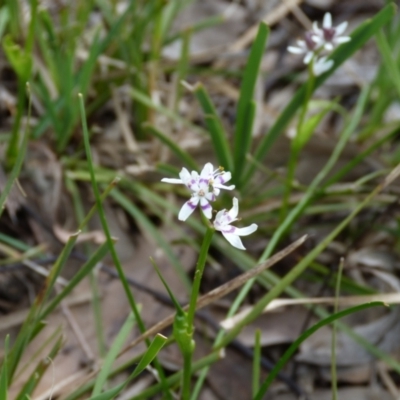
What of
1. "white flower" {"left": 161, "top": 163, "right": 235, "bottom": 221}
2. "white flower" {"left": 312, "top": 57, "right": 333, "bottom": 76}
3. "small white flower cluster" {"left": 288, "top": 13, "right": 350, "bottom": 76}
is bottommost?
"white flower" {"left": 161, "top": 163, "right": 235, "bottom": 221}

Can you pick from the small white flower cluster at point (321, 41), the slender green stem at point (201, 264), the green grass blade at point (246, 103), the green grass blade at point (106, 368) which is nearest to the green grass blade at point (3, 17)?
the green grass blade at point (246, 103)

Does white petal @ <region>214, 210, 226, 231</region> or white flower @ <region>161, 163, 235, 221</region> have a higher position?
white flower @ <region>161, 163, 235, 221</region>

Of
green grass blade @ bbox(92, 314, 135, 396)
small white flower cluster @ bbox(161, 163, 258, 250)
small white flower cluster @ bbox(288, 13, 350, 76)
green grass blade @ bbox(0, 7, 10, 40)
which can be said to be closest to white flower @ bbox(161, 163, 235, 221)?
small white flower cluster @ bbox(161, 163, 258, 250)

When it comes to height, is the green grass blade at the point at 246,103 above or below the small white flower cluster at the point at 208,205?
above

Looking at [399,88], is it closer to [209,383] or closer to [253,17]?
[209,383]

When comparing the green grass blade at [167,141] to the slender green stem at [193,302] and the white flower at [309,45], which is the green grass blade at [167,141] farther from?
the slender green stem at [193,302]

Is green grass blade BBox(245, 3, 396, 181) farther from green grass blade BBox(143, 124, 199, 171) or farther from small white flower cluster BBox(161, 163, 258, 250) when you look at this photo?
small white flower cluster BBox(161, 163, 258, 250)

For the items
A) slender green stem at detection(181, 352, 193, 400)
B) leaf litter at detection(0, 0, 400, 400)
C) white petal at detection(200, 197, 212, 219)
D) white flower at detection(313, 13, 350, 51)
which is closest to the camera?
white petal at detection(200, 197, 212, 219)

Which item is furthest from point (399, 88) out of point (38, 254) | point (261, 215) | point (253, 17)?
point (253, 17)
